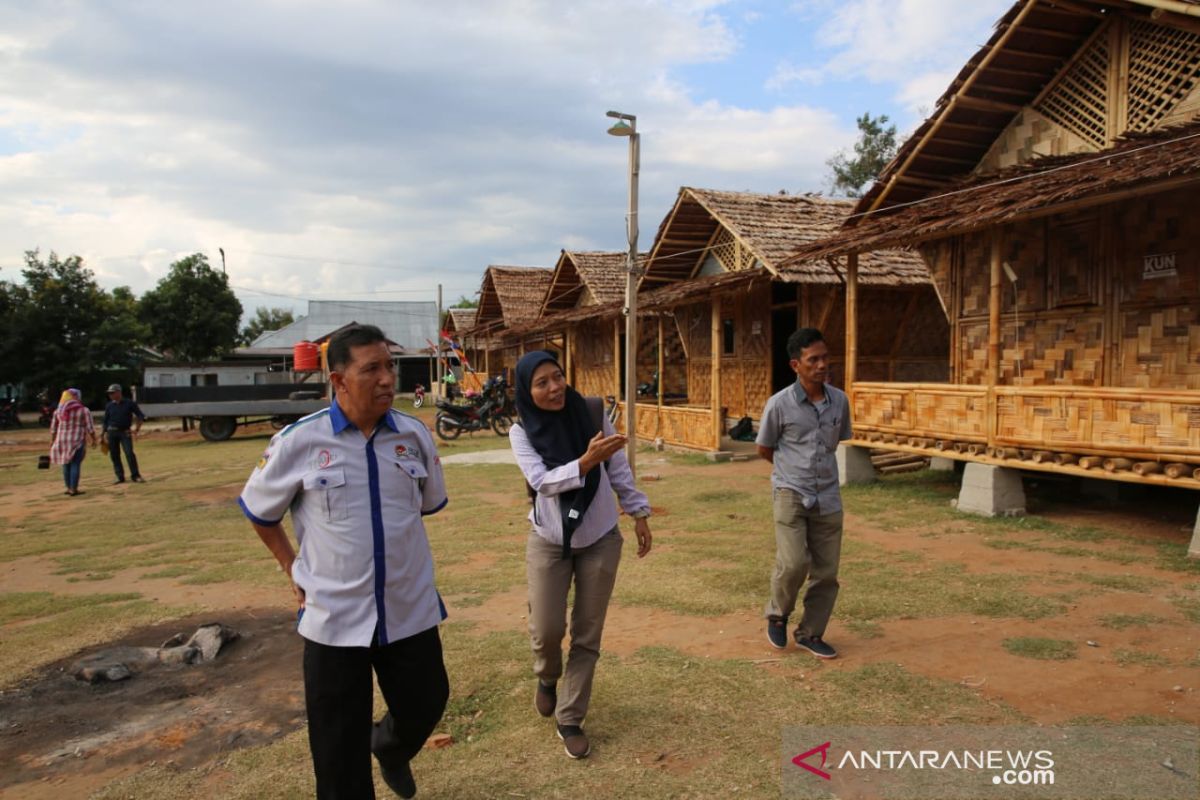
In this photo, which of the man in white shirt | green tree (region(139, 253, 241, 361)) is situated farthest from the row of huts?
green tree (region(139, 253, 241, 361))

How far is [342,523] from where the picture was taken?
2496 mm

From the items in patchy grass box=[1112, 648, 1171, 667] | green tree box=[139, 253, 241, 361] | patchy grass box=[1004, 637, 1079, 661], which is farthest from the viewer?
green tree box=[139, 253, 241, 361]

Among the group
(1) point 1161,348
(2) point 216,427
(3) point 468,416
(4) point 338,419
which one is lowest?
(2) point 216,427

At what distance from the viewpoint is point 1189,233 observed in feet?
24.8

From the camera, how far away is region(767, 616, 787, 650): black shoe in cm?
442

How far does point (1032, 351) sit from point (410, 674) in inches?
339

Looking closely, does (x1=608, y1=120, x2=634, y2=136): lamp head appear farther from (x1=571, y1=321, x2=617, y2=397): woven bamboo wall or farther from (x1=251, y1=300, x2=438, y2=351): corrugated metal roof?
(x1=251, y1=300, x2=438, y2=351): corrugated metal roof

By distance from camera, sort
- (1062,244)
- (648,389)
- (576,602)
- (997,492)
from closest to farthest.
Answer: (576,602) < (997,492) < (1062,244) < (648,389)

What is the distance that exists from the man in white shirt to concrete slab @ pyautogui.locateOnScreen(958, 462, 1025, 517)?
22.7ft

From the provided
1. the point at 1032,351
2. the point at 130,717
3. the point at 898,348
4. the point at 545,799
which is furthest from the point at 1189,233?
the point at 130,717

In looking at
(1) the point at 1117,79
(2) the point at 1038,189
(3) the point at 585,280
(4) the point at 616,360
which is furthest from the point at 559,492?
(3) the point at 585,280

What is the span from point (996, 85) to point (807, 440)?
23.5 ft

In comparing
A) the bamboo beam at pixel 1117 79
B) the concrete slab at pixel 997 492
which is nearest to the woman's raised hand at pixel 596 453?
the concrete slab at pixel 997 492

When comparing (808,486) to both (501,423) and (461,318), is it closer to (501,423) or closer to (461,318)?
(501,423)
